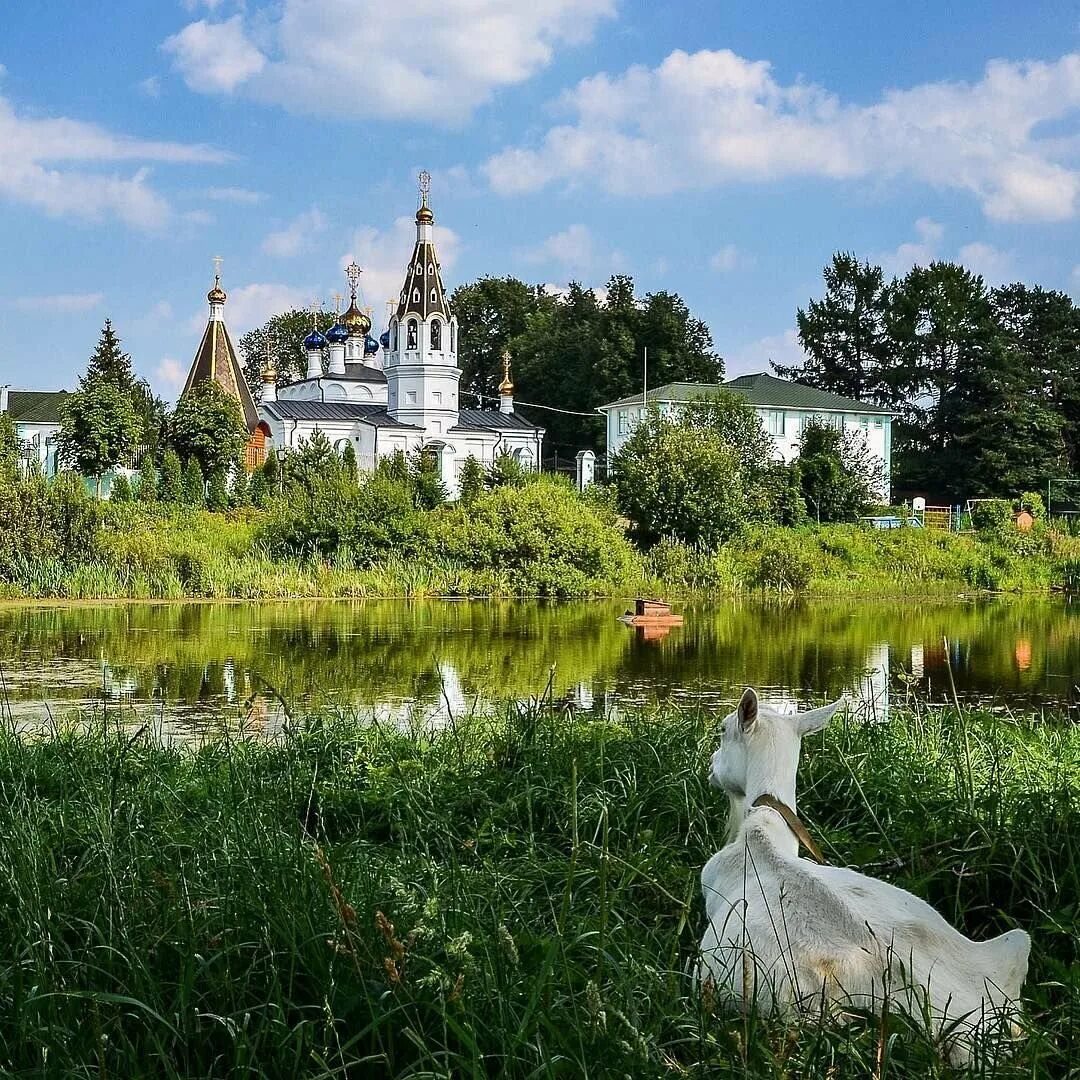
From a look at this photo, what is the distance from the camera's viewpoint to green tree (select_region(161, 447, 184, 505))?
106 feet

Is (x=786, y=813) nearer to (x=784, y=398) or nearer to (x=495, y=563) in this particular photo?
(x=495, y=563)

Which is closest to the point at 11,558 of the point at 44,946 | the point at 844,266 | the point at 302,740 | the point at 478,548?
the point at 478,548

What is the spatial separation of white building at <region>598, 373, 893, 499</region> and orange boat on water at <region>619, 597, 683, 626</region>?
3401cm

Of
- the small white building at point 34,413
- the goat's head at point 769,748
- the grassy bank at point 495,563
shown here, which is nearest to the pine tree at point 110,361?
the small white building at point 34,413

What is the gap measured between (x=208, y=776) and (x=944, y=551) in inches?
1150

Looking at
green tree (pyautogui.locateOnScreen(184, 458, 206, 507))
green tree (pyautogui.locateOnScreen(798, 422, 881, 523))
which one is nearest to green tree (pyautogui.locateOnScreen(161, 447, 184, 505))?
green tree (pyautogui.locateOnScreen(184, 458, 206, 507))

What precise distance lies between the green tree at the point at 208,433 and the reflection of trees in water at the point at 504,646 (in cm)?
1804

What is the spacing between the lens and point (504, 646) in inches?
670

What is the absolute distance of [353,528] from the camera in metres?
27.4

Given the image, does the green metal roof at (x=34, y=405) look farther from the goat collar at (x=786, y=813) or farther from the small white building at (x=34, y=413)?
the goat collar at (x=786, y=813)

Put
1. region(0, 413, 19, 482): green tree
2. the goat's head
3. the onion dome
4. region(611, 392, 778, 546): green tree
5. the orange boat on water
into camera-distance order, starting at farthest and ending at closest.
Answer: the onion dome
region(611, 392, 778, 546): green tree
region(0, 413, 19, 482): green tree
the orange boat on water
the goat's head

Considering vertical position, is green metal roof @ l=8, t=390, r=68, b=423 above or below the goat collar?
above

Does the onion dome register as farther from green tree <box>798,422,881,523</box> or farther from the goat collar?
the goat collar

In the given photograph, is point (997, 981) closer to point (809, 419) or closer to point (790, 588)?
point (790, 588)
